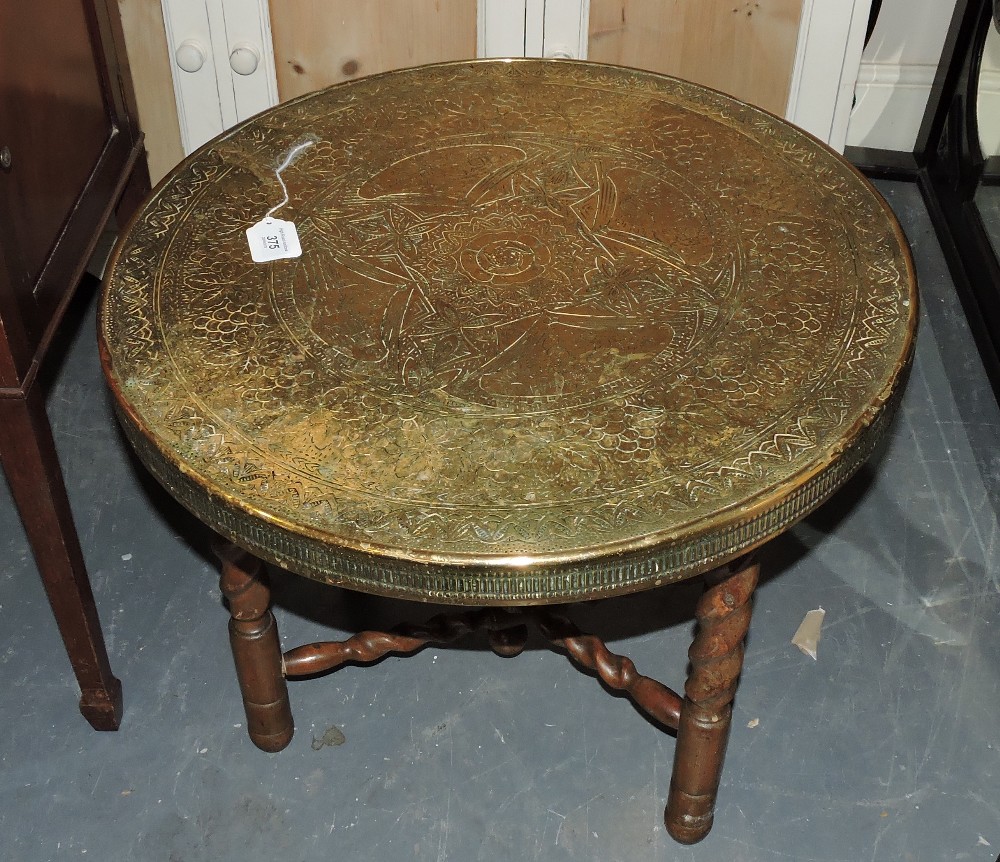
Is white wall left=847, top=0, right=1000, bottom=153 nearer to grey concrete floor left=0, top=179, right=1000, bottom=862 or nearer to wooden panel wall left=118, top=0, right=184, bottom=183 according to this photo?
grey concrete floor left=0, top=179, right=1000, bottom=862

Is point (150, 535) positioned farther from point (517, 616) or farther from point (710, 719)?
point (710, 719)

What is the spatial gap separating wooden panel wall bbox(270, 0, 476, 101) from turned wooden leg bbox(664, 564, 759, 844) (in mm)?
1339

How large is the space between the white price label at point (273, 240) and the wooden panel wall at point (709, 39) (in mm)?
1044

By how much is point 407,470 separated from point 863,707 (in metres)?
1.01

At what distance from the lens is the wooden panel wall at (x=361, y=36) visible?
2441mm

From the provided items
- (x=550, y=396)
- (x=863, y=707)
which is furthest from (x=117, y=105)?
(x=863, y=707)

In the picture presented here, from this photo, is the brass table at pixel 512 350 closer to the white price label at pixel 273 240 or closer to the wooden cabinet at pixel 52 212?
the white price label at pixel 273 240

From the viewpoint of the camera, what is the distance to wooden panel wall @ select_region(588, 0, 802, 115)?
2.47 metres

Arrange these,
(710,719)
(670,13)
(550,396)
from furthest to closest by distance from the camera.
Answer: (670,13) → (710,719) → (550,396)

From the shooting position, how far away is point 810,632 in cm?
212

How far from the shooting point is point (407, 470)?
1380mm

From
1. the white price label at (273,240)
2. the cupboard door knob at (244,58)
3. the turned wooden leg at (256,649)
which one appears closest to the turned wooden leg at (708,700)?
the turned wooden leg at (256,649)

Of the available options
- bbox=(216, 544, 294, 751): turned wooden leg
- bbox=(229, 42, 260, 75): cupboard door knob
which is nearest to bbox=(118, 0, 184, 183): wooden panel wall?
bbox=(229, 42, 260, 75): cupboard door knob

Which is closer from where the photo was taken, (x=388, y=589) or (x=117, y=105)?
(x=388, y=589)
